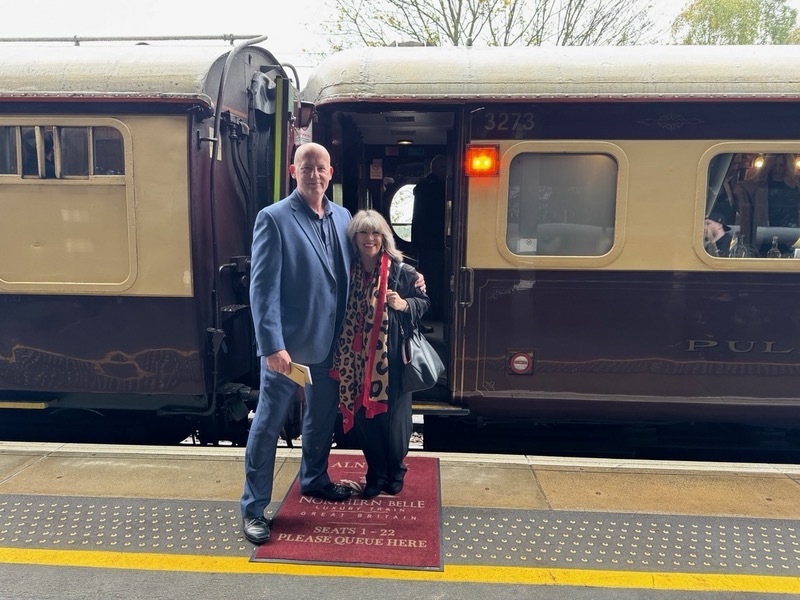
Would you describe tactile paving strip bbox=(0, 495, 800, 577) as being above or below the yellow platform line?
above

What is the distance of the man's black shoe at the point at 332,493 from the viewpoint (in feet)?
10.6

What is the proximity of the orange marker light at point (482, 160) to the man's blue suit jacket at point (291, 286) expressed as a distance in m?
1.27

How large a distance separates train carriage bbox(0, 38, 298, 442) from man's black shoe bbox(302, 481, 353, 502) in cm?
121

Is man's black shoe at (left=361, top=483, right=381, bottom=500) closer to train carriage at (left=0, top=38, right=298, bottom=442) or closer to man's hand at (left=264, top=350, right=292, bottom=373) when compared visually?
man's hand at (left=264, top=350, right=292, bottom=373)

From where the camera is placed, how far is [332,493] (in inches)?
127

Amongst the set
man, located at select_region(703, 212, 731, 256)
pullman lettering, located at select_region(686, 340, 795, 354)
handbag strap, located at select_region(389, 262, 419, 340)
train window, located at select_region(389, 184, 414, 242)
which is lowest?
pullman lettering, located at select_region(686, 340, 795, 354)

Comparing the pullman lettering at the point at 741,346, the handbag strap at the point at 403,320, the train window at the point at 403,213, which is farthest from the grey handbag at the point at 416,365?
the train window at the point at 403,213

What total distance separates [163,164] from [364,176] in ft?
7.96

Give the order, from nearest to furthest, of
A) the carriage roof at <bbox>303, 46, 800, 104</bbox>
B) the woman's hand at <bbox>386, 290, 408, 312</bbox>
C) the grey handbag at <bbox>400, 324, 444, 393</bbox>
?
the woman's hand at <bbox>386, 290, 408, 312</bbox>
the grey handbag at <bbox>400, 324, 444, 393</bbox>
the carriage roof at <bbox>303, 46, 800, 104</bbox>

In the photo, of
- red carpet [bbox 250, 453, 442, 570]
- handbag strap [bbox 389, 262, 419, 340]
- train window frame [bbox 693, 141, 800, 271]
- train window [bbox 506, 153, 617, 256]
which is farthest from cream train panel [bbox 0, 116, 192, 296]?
train window frame [bbox 693, 141, 800, 271]

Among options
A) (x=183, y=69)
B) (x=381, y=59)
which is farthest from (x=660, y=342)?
(x=183, y=69)

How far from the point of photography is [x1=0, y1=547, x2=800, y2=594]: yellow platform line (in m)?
2.54

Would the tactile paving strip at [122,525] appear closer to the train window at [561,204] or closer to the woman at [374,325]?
the woman at [374,325]

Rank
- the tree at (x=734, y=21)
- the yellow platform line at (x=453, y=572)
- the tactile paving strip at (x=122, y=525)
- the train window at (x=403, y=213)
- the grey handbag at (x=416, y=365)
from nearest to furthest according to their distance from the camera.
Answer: the yellow platform line at (x=453, y=572)
the tactile paving strip at (x=122, y=525)
the grey handbag at (x=416, y=365)
the train window at (x=403, y=213)
the tree at (x=734, y=21)
